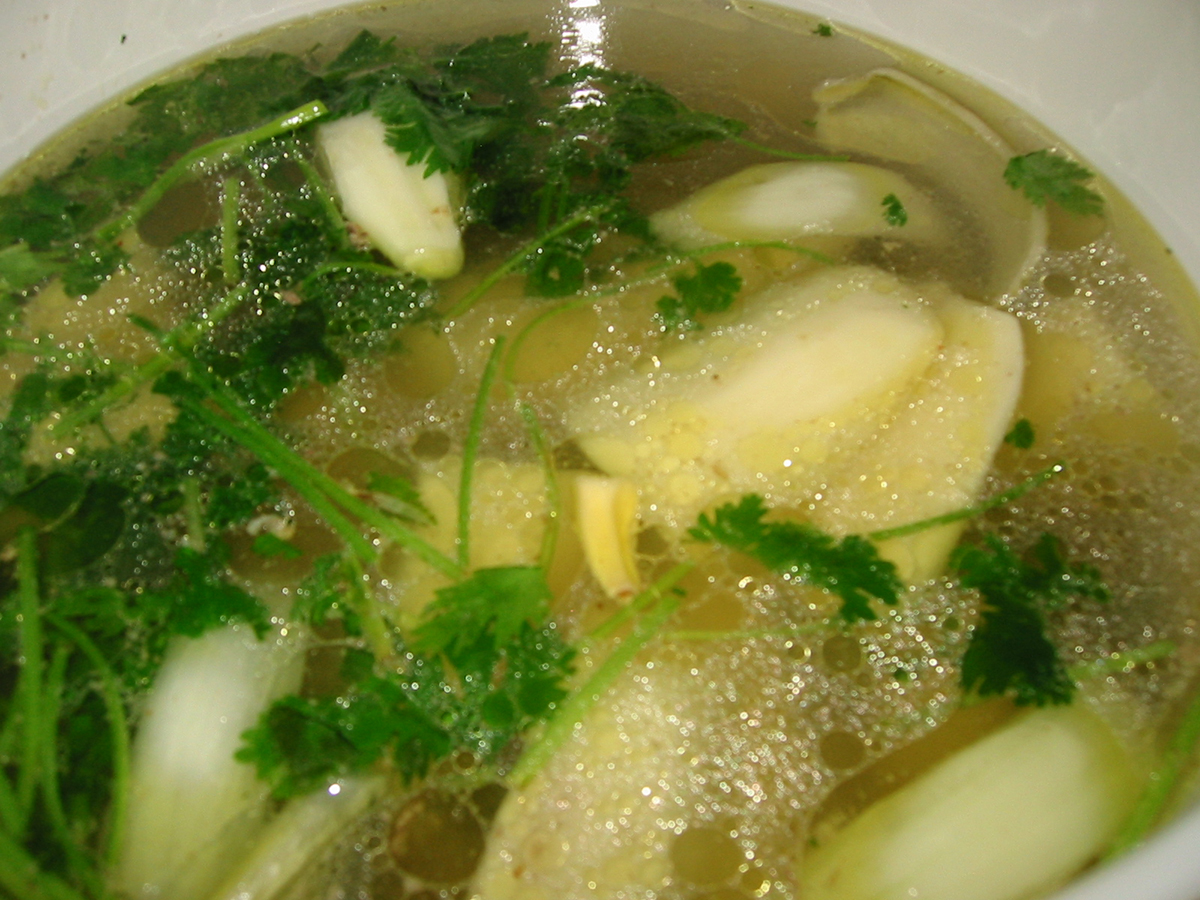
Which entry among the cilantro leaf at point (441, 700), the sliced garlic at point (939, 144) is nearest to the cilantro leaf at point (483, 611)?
the cilantro leaf at point (441, 700)

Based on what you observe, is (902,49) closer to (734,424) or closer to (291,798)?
(734,424)

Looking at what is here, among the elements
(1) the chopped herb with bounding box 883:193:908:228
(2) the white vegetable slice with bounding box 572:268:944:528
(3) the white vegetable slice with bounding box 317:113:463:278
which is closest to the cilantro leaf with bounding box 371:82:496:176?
(3) the white vegetable slice with bounding box 317:113:463:278

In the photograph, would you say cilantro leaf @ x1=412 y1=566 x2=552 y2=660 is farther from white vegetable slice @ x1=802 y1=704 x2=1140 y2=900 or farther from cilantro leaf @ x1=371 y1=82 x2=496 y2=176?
cilantro leaf @ x1=371 y1=82 x2=496 y2=176

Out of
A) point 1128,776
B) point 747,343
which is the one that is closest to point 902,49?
point 747,343

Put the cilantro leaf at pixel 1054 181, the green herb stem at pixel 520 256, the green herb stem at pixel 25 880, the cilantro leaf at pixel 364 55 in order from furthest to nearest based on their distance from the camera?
1. the cilantro leaf at pixel 364 55
2. the cilantro leaf at pixel 1054 181
3. the green herb stem at pixel 520 256
4. the green herb stem at pixel 25 880

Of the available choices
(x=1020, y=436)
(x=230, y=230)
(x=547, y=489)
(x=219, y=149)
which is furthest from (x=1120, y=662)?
(x=219, y=149)

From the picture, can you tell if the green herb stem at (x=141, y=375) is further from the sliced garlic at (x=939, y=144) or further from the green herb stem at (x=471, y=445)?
the sliced garlic at (x=939, y=144)
